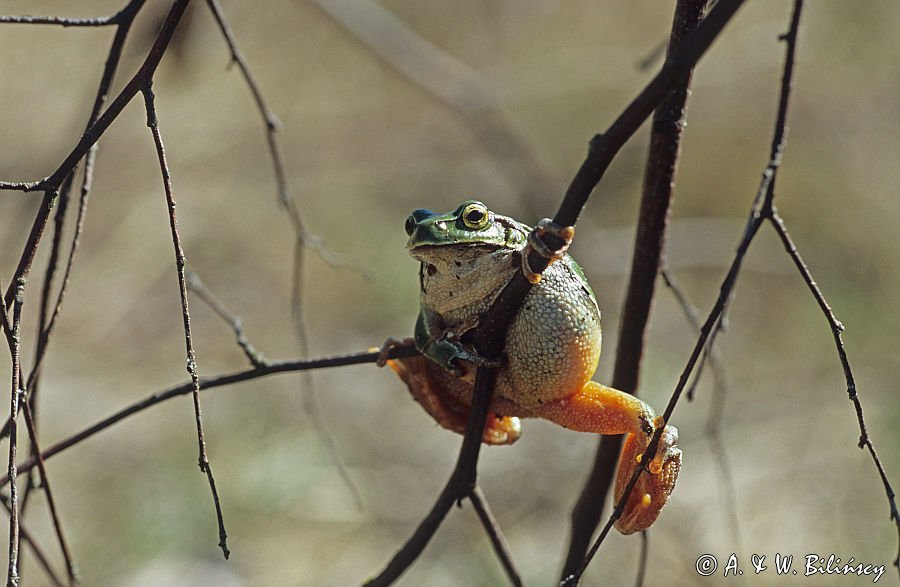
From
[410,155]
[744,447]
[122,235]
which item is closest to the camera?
[744,447]

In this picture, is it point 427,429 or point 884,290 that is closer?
point 427,429

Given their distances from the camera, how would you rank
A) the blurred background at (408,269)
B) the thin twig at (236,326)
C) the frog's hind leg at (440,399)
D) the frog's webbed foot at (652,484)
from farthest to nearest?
the blurred background at (408,269) → the thin twig at (236,326) → the frog's hind leg at (440,399) → the frog's webbed foot at (652,484)

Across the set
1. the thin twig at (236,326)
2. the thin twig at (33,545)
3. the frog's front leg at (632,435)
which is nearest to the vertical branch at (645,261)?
the frog's front leg at (632,435)

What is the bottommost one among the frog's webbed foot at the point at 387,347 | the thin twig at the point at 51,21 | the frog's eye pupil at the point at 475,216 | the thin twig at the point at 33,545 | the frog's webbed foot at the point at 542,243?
the thin twig at the point at 33,545

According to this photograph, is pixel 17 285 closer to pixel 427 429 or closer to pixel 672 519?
pixel 672 519

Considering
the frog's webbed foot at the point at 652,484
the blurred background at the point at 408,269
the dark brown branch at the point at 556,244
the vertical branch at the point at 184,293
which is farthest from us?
the blurred background at the point at 408,269

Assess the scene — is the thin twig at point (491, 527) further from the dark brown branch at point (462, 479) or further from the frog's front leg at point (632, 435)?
the frog's front leg at point (632, 435)

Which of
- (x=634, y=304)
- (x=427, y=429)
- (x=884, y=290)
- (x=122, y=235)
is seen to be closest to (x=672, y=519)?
(x=427, y=429)
